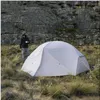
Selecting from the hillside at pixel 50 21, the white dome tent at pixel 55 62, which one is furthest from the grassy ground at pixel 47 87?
the hillside at pixel 50 21

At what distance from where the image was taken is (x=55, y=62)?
389 inches

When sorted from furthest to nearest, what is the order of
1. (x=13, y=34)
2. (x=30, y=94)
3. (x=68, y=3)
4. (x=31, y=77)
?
1. (x=68, y=3)
2. (x=13, y=34)
3. (x=31, y=77)
4. (x=30, y=94)

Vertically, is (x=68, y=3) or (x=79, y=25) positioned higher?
(x=68, y=3)

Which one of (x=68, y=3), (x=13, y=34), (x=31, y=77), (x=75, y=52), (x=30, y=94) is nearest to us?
(x=30, y=94)

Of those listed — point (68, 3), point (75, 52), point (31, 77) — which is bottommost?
point (31, 77)

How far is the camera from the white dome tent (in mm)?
9727

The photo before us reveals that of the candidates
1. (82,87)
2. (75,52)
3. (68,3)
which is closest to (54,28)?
(68,3)

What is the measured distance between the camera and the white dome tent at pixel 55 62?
973 centimetres

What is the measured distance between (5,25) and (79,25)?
522 centimetres

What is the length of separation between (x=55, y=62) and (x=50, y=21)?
12.3 meters

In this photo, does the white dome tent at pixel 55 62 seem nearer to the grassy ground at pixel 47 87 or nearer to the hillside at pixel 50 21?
the grassy ground at pixel 47 87

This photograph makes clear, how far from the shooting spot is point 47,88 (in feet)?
25.5

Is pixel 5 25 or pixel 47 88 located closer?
pixel 47 88

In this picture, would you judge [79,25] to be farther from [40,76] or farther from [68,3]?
[40,76]
